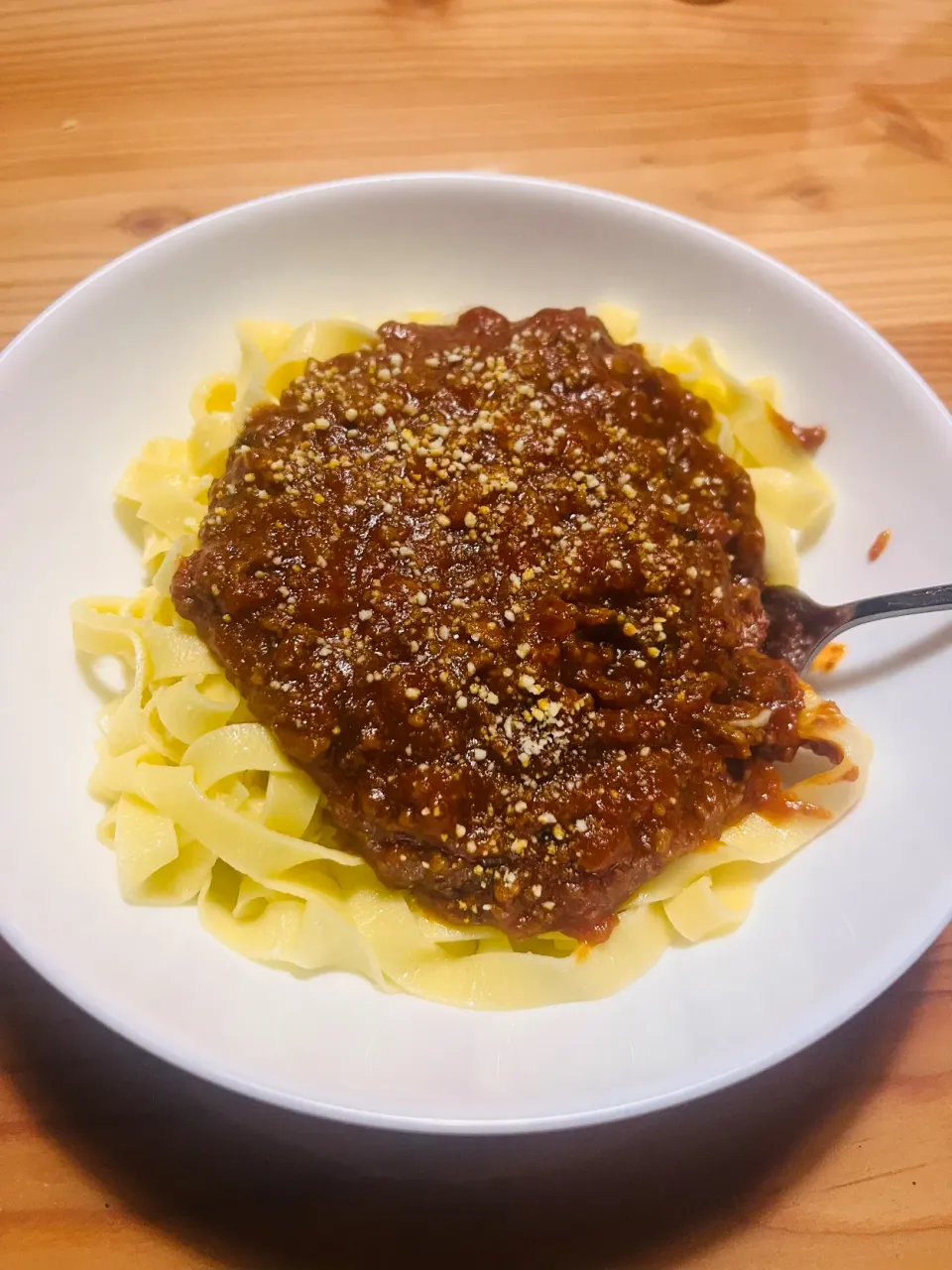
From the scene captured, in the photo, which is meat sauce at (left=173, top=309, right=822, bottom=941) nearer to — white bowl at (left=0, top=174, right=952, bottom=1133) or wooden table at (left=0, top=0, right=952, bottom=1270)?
white bowl at (left=0, top=174, right=952, bottom=1133)

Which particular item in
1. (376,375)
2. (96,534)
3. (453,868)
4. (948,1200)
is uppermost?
(376,375)

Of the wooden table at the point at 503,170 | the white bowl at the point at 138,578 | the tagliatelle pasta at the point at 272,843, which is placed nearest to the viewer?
the white bowl at the point at 138,578

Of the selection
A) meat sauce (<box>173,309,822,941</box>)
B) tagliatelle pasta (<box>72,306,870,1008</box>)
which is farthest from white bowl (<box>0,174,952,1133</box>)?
→ meat sauce (<box>173,309,822,941</box>)

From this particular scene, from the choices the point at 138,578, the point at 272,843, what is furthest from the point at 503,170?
the point at 272,843

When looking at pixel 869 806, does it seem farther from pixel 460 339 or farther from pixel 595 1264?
pixel 460 339

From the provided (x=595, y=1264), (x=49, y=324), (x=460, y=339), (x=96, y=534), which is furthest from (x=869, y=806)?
(x=49, y=324)

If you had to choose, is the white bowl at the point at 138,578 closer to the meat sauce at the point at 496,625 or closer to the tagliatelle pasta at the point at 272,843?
the tagliatelle pasta at the point at 272,843

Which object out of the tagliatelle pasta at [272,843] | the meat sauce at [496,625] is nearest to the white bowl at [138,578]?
the tagliatelle pasta at [272,843]
